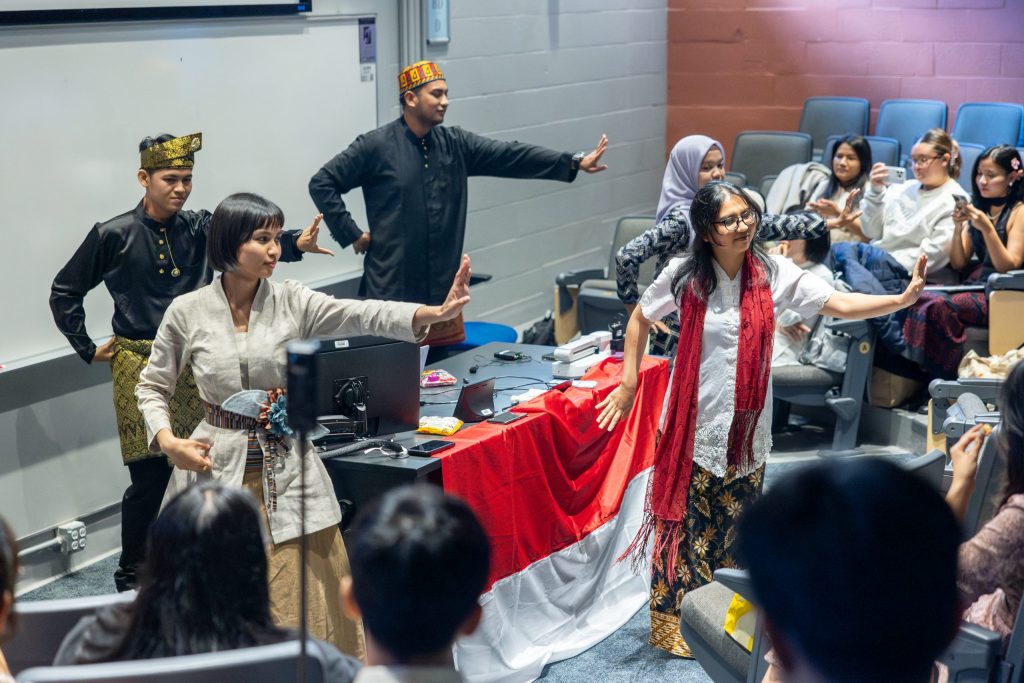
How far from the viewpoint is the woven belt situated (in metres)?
2.67

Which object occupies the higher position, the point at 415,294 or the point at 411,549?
the point at 411,549

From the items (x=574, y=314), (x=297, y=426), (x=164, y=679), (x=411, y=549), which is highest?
(x=297, y=426)

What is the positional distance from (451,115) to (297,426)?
172 inches

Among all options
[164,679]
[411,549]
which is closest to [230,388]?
[164,679]

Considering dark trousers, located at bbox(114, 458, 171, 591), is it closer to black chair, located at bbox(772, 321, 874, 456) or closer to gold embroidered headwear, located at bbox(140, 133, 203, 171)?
gold embroidered headwear, located at bbox(140, 133, 203, 171)

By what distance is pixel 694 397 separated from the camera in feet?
10.6

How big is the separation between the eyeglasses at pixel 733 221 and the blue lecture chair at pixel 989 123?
407 cm

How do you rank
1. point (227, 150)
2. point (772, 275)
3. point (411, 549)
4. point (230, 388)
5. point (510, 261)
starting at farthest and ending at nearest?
point (510, 261)
point (227, 150)
point (772, 275)
point (230, 388)
point (411, 549)

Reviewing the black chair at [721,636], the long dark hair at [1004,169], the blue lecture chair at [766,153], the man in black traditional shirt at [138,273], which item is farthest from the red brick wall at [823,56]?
the black chair at [721,636]

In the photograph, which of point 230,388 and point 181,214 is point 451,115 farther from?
point 230,388

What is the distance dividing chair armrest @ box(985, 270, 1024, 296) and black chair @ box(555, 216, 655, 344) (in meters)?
1.46

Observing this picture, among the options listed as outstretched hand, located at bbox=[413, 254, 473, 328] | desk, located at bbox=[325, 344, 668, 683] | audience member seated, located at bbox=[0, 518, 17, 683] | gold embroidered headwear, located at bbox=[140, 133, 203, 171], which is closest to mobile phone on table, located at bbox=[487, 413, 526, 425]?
desk, located at bbox=[325, 344, 668, 683]

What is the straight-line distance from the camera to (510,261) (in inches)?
249

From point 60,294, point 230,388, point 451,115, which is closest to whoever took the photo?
point 230,388
